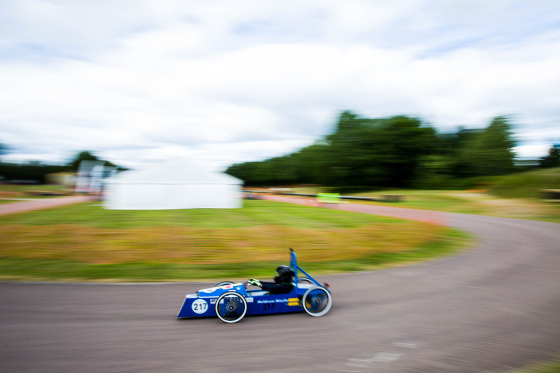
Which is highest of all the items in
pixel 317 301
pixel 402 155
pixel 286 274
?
pixel 402 155

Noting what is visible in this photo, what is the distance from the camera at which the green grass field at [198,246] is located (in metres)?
8.15

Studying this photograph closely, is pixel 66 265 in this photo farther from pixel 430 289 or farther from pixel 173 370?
pixel 430 289

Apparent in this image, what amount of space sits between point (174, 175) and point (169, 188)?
0.91 m

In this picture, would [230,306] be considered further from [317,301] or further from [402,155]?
[402,155]

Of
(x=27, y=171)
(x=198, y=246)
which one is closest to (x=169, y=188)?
(x=198, y=246)

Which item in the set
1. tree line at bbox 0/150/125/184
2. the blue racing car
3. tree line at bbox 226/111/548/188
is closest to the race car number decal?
the blue racing car

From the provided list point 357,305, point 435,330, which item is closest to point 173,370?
point 357,305

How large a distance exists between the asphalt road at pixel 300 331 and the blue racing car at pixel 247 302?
0.14 metres

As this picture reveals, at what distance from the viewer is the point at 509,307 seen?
19.0 feet

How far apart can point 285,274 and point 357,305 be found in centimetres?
139

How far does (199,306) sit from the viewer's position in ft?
17.0

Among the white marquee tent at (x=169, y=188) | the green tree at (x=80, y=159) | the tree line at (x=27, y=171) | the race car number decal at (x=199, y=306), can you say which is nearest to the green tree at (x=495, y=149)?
the white marquee tent at (x=169, y=188)

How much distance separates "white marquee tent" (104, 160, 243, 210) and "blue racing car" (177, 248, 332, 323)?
17.6m

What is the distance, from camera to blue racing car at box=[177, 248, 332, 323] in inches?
202
